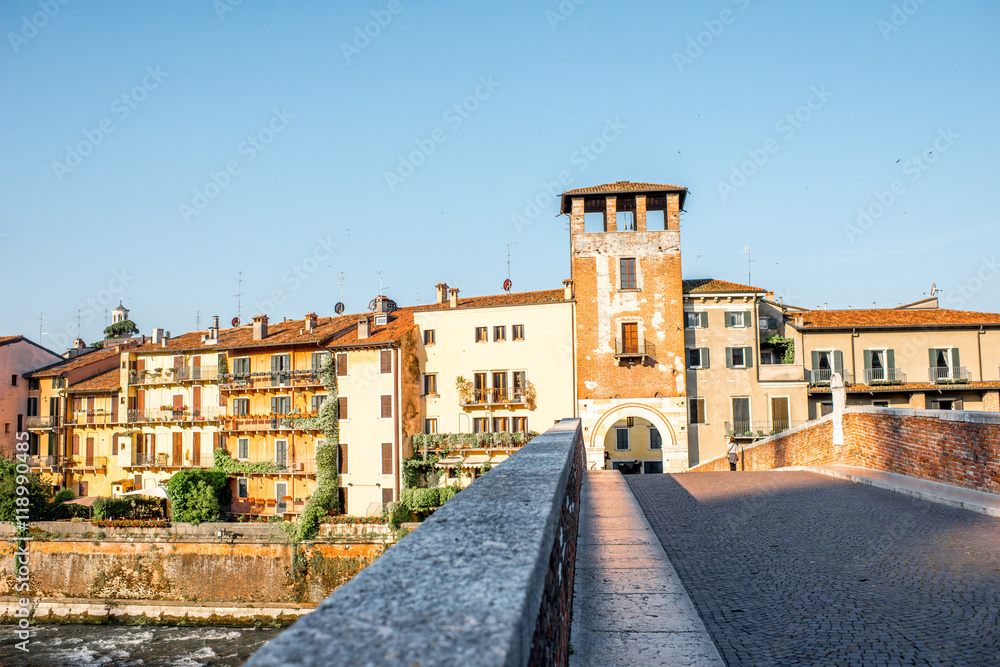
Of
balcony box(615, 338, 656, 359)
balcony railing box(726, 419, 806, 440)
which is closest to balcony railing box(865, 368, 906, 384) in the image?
balcony railing box(726, 419, 806, 440)

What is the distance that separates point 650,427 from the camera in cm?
3969

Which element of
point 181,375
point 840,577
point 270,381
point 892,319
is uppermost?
point 892,319

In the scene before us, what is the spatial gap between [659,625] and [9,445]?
2057 inches

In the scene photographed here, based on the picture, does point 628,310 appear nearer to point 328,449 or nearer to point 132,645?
point 328,449

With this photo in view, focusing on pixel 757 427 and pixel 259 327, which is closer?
pixel 757 427

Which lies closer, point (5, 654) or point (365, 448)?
point (5, 654)

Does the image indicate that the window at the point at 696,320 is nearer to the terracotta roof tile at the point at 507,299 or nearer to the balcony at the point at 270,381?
the terracotta roof tile at the point at 507,299

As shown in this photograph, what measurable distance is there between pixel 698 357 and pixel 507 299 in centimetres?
1118

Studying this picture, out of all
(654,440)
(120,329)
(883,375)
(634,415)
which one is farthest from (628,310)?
(120,329)

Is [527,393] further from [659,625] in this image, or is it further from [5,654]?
[659,625]

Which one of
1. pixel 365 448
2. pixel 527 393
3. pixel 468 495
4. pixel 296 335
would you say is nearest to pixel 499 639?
pixel 468 495

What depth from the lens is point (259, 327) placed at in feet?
138

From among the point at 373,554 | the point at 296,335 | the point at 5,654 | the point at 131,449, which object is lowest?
the point at 5,654

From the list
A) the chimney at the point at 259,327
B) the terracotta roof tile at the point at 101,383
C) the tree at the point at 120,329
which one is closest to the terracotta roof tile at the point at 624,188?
the chimney at the point at 259,327
